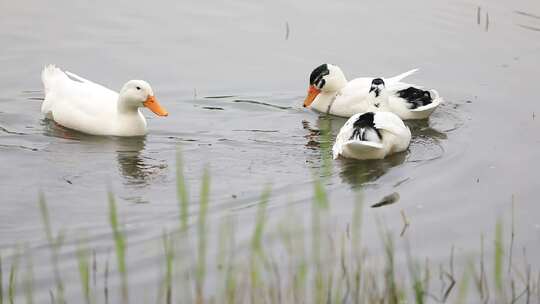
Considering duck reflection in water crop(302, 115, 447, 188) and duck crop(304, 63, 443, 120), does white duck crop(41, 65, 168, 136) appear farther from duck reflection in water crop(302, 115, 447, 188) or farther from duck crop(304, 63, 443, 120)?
duck crop(304, 63, 443, 120)

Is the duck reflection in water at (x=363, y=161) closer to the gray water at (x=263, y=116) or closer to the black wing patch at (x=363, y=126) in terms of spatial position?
the gray water at (x=263, y=116)

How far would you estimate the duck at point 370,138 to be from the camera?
8.54m

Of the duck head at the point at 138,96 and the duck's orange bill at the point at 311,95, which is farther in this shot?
the duck's orange bill at the point at 311,95

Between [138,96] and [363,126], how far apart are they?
220 centimetres

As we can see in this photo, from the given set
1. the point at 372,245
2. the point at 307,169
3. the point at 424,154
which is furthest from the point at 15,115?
the point at 372,245

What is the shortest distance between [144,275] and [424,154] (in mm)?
3886

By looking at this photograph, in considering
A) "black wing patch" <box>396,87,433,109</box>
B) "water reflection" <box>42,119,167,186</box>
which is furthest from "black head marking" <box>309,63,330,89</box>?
"water reflection" <box>42,119,167,186</box>

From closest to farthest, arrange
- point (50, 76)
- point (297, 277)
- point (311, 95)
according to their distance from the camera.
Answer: point (297, 277) → point (50, 76) → point (311, 95)

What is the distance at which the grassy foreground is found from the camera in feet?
16.1

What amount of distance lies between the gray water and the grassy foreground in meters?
0.24

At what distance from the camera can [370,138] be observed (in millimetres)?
8586

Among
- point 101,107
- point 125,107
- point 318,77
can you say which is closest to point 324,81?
point 318,77

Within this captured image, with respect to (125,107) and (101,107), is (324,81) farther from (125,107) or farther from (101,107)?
(101,107)

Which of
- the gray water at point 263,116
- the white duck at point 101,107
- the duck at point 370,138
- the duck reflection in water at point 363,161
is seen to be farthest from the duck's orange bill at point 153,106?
the duck at point 370,138
